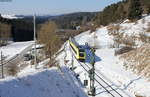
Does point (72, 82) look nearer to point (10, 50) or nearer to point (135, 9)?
point (135, 9)

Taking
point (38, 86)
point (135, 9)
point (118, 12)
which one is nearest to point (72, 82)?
point (38, 86)

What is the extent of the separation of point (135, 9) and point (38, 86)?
5753cm

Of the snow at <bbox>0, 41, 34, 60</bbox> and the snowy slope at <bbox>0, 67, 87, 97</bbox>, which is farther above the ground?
the snowy slope at <bbox>0, 67, 87, 97</bbox>

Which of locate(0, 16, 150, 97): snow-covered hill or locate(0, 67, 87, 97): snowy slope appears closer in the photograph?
locate(0, 67, 87, 97): snowy slope

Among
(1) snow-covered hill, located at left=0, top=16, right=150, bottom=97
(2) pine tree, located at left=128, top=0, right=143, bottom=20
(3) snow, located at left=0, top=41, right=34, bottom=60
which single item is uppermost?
(2) pine tree, located at left=128, top=0, right=143, bottom=20

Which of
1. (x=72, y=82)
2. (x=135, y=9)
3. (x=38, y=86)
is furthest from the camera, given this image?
(x=135, y=9)

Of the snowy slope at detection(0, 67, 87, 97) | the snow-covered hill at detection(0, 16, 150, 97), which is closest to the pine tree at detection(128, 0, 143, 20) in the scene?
the snow-covered hill at detection(0, 16, 150, 97)

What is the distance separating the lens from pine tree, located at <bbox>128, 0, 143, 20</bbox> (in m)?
67.2

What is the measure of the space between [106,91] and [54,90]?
237 inches

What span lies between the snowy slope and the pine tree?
49656 mm

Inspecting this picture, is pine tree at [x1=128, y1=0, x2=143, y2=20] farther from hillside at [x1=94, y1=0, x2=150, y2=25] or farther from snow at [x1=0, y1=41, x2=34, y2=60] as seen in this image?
snow at [x1=0, y1=41, x2=34, y2=60]

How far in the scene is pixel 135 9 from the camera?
69688 mm

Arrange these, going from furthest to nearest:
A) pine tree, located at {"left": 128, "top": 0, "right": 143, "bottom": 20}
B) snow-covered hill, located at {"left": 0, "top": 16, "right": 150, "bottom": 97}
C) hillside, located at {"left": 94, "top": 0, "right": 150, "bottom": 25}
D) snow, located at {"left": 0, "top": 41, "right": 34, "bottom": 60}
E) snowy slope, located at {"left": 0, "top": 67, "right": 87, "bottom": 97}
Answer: hillside, located at {"left": 94, "top": 0, "right": 150, "bottom": 25} → snow, located at {"left": 0, "top": 41, "right": 34, "bottom": 60} → pine tree, located at {"left": 128, "top": 0, "right": 143, "bottom": 20} → snow-covered hill, located at {"left": 0, "top": 16, "right": 150, "bottom": 97} → snowy slope, located at {"left": 0, "top": 67, "right": 87, "bottom": 97}

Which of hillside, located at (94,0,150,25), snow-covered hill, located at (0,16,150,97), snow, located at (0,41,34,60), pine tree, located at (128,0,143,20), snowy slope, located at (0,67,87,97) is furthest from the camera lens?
hillside, located at (94,0,150,25)
